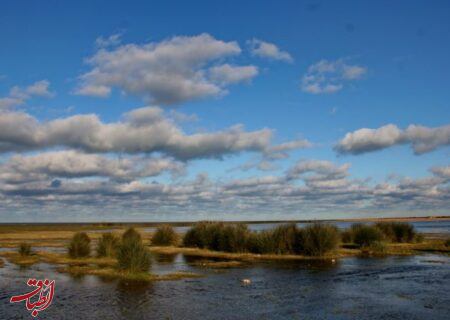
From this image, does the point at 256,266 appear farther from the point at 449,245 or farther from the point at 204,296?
the point at 449,245

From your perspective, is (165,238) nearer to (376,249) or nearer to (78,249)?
(78,249)

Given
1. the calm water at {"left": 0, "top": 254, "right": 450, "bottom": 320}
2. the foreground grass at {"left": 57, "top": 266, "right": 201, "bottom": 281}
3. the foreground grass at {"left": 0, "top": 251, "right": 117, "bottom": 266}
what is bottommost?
the calm water at {"left": 0, "top": 254, "right": 450, "bottom": 320}

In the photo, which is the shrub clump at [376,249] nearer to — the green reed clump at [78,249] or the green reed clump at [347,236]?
the green reed clump at [347,236]

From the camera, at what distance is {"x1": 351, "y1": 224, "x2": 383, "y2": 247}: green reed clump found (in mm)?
53456

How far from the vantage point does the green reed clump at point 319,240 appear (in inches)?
1772

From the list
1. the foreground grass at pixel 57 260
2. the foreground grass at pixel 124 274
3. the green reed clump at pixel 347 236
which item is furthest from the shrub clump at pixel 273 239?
the foreground grass at pixel 124 274

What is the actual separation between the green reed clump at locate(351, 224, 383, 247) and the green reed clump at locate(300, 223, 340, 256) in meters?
9.32

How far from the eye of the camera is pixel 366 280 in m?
30.5

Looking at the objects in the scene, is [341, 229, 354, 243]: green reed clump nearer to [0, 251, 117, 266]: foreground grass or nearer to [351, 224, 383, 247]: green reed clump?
[351, 224, 383, 247]: green reed clump

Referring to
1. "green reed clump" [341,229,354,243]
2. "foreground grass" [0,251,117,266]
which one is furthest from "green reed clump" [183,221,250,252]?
"green reed clump" [341,229,354,243]

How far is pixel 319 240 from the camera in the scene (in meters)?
45.1

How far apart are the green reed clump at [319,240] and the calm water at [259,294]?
25.5 ft

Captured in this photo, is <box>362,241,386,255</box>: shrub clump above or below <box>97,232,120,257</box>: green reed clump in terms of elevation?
below

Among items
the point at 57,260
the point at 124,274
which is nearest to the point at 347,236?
the point at 57,260
